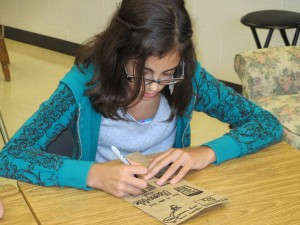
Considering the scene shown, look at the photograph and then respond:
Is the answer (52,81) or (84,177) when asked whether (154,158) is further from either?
(52,81)

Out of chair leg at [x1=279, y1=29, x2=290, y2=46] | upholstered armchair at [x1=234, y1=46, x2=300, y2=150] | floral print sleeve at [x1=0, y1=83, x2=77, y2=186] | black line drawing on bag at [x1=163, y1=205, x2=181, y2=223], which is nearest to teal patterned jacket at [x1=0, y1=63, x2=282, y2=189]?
floral print sleeve at [x1=0, y1=83, x2=77, y2=186]

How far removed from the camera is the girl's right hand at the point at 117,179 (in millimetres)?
1205

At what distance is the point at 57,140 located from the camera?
59.2 inches

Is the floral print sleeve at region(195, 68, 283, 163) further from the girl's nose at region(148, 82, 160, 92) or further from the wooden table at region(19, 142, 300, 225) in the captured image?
the girl's nose at region(148, 82, 160, 92)

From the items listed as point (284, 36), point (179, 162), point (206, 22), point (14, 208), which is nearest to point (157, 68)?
point (179, 162)

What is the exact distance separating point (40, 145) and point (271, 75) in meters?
1.53

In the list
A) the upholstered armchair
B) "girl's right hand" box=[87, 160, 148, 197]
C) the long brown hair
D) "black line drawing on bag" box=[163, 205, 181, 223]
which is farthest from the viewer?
the upholstered armchair

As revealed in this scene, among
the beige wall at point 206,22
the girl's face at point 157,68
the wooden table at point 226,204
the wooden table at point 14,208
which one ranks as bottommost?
the beige wall at point 206,22

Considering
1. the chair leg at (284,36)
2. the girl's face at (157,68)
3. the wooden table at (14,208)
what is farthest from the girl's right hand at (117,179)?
the chair leg at (284,36)

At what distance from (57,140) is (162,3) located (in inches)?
18.6

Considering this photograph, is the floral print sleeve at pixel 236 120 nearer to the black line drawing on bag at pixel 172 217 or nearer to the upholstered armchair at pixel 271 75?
the black line drawing on bag at pixel 172 217

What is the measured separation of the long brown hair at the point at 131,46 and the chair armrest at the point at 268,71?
1098 millimetres

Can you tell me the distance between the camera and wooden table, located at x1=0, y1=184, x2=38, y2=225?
1117 millimetres

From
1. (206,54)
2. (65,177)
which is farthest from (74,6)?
(65,177)
